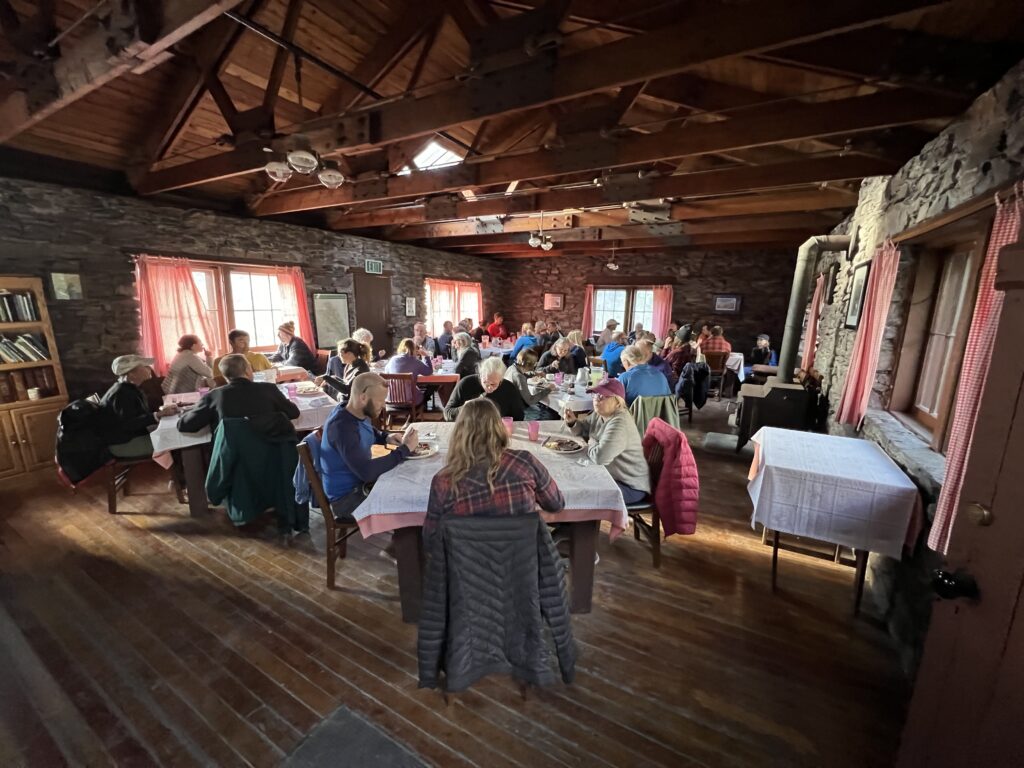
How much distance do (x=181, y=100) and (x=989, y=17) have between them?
5461mm

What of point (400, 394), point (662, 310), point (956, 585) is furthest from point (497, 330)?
point (956, 585)

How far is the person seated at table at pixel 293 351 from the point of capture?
509cm

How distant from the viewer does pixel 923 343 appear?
2680 millimetres

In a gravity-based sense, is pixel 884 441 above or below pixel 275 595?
above

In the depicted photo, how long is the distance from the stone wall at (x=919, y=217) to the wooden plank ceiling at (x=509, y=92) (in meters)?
0.21

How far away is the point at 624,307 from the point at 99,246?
897cm

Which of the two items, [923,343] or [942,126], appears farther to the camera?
[923,343]

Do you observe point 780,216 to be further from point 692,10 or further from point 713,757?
point 713,757

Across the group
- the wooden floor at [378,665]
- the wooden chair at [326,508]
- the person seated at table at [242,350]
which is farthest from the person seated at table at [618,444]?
the person seated at table at [242,350]

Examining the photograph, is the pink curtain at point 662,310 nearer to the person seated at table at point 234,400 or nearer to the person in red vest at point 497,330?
the person in red vest at point 497,330

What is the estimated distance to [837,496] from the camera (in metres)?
2.08

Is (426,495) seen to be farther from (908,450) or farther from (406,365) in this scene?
(406,365)

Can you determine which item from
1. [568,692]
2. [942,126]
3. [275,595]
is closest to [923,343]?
[942,126]

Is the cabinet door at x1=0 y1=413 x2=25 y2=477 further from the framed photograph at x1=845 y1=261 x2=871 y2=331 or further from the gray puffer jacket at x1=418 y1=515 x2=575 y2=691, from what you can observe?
the framed photograph at x1=845 y1=261 x2=871 y2=331
